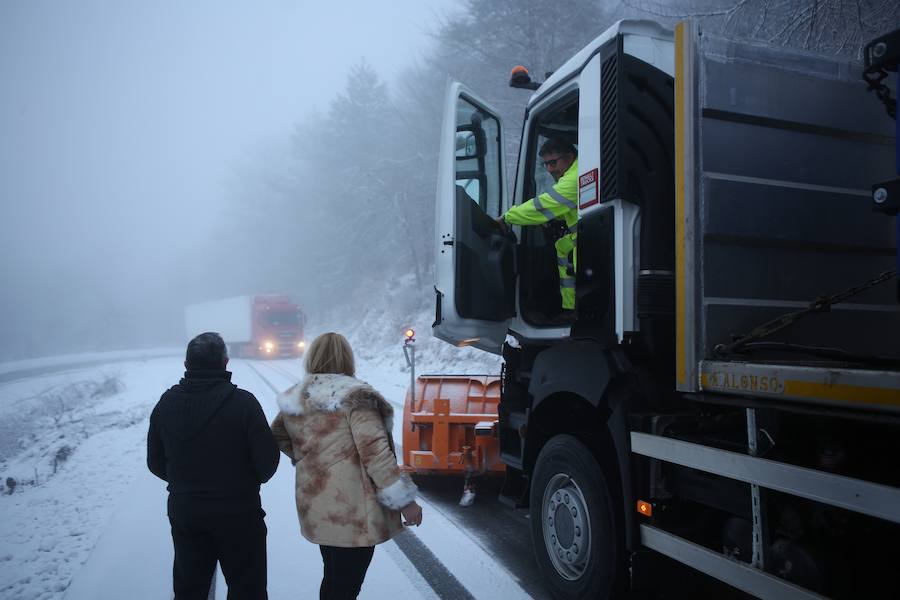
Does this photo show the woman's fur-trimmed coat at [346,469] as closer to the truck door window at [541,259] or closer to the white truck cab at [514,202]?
the white truck cab at [514,202]

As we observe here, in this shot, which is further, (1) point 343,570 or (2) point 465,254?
(2) point 465,254

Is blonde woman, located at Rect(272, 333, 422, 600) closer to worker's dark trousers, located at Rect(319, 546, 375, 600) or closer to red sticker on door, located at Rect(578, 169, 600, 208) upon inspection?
worker's dark trousers, located at Rect(319, 546, 375, 600)

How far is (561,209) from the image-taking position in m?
3.42

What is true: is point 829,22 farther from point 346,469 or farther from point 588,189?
point 346,469

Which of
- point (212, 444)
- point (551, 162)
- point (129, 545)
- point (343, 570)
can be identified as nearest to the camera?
point (212, 444)

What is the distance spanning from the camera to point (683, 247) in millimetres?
2553

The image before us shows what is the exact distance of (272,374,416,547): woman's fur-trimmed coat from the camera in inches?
106

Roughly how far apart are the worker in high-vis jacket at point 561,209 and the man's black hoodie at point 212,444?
1.90 metres

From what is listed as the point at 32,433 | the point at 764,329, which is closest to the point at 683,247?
the point at 764,329

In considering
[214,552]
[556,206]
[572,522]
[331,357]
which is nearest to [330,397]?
[331,357]

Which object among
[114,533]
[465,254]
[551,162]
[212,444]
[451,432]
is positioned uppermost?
[551,162]

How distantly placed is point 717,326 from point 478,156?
2.36 meters

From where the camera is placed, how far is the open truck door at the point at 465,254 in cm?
368

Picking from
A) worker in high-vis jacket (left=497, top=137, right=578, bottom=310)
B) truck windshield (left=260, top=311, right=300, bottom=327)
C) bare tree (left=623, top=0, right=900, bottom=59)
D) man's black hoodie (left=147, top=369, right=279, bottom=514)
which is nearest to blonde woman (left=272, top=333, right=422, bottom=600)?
man's black hoodie (left=147, top=369, right=279, bottom=514)
